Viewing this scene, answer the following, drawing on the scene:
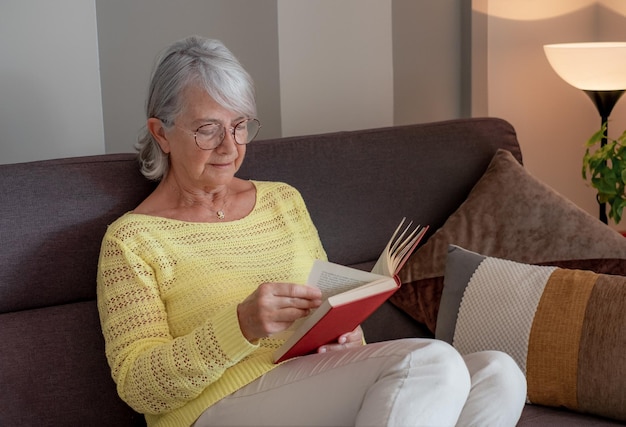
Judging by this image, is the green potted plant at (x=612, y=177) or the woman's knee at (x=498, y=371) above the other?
the green potted plant at (x=612, y=177)

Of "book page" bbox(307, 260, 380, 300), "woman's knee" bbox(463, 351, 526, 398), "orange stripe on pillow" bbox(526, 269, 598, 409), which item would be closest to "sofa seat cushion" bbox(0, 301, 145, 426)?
"book page" bbox(307, 260, 380, 300)

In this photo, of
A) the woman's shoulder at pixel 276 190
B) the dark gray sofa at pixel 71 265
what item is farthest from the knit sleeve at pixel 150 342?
the woman's shoulder at pixel 276 190

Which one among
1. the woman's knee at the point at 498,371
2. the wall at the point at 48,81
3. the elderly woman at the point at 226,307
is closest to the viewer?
the elderly woman at the point at 226,307

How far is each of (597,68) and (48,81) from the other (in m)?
1.56

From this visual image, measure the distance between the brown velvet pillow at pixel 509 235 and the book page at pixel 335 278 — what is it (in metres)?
0.67

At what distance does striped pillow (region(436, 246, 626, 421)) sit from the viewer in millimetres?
1956

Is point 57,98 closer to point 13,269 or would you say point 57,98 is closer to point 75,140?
point 75,140

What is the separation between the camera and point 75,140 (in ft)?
8.33

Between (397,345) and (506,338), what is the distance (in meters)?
0.43

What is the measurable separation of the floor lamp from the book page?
1.48m

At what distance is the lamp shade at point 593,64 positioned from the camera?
285 centimetres

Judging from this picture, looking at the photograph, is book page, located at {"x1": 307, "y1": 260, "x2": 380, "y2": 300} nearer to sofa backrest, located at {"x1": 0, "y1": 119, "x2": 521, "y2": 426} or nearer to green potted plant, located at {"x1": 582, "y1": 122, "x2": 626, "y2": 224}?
sofa backrest, located at {"x1": 0, "y1": 119, "x2": 521, "y2": 426}

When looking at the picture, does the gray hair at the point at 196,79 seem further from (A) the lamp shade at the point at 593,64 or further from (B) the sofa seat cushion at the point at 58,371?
(A) the lamp shade at the point at 593,64

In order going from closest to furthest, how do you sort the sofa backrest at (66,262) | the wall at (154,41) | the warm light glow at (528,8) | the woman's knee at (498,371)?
the woman's knee at (498,371), the sofa backrest at (66,262), the wall at (154,41), the warm light glow at (528,8)
